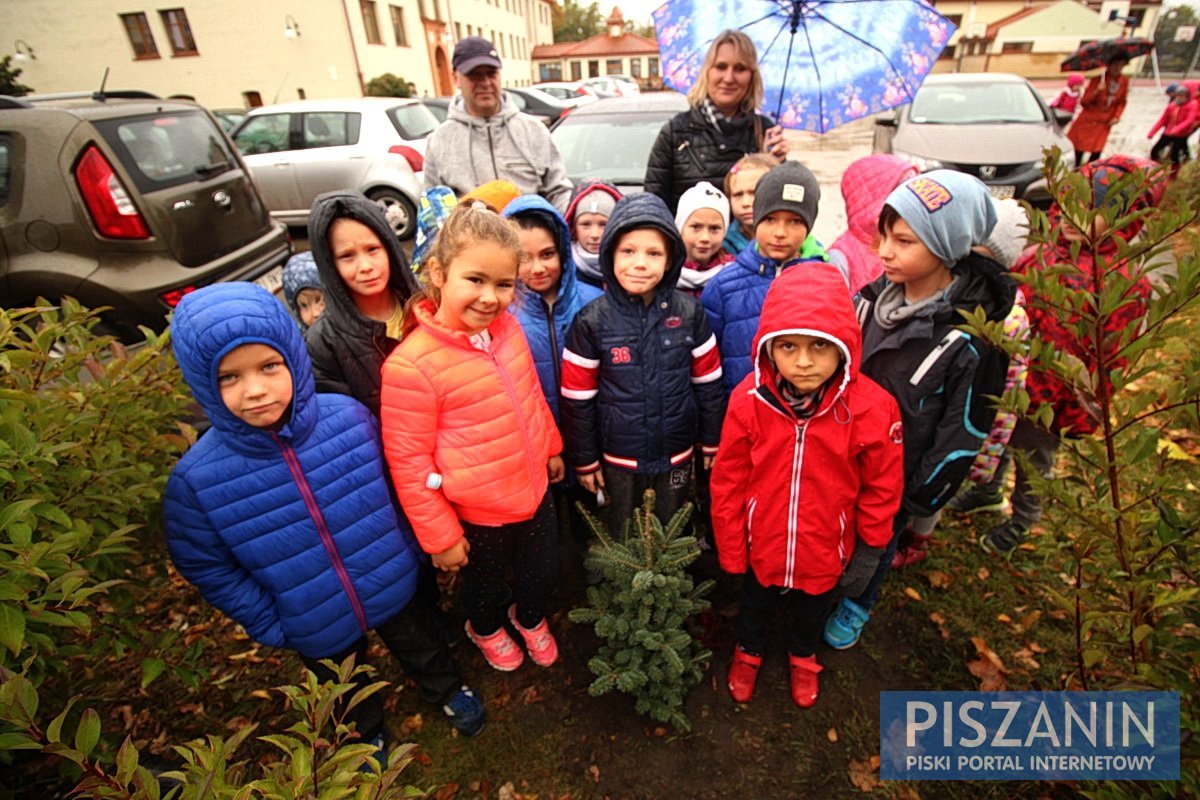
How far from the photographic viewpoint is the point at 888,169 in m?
2.82

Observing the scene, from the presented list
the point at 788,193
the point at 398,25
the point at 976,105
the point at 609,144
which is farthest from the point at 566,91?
the point at 788,193

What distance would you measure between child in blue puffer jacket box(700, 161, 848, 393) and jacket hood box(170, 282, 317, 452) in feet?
5.46

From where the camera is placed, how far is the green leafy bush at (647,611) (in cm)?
203

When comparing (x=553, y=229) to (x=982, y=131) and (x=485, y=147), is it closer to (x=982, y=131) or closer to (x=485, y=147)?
(x=485, y=147)

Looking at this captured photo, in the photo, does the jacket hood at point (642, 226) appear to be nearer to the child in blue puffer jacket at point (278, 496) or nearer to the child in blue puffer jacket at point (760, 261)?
the child in blue puffer jacket at point (760, 261)

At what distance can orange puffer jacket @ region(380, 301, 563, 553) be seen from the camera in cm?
197

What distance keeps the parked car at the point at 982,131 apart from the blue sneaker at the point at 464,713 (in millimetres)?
6768

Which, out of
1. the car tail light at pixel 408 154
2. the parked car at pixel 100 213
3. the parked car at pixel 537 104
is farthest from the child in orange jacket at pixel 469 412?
the parked car at pixel 537 104

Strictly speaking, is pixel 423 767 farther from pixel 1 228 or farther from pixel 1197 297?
pixel 1 228

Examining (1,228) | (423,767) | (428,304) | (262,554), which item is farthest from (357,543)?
(1,228)

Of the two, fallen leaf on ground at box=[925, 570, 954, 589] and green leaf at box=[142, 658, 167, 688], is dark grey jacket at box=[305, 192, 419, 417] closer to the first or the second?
green leaf at box=[142, 658, 167, 688]

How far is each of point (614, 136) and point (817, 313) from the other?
4322mm

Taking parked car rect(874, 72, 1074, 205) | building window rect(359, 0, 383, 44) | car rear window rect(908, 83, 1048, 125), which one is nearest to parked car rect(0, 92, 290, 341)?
parked car rect(874, 72, 1074, 205)

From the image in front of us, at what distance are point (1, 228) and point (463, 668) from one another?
13.4ft
